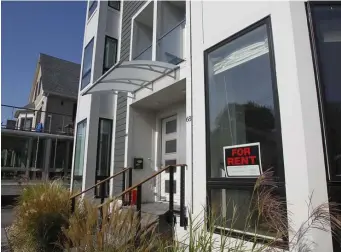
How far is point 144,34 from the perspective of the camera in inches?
331

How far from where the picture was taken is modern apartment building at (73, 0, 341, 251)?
10.7 ft

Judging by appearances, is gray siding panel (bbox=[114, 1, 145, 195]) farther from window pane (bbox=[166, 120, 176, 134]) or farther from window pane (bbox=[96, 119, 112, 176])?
window pane (bbox=[96, 119, 112, 176])

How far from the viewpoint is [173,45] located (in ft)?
21.2

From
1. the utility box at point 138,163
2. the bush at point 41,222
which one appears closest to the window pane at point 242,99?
the bush at point 41,222

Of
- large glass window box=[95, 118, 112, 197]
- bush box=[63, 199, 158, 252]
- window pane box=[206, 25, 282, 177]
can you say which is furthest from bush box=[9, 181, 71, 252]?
large glass window box=[95, 118, 112, 197]

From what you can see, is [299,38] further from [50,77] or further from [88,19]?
[50,77]

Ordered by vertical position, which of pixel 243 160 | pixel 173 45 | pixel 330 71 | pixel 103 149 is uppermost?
pixel 173 45

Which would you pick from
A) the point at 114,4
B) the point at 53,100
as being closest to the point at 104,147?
the point at 114,4

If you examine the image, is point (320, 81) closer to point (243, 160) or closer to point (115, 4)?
point (243, 160)

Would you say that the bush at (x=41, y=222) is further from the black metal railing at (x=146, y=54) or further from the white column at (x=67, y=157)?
the white column at (x=67, y=157)

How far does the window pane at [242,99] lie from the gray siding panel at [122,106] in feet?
12.5

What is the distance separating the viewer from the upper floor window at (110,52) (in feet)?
33.6

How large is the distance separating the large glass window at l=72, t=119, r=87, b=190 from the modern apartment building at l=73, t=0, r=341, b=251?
298cm

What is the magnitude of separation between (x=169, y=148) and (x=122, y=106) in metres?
2.01
